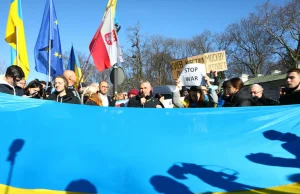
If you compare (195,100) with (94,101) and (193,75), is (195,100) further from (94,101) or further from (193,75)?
(94,101)

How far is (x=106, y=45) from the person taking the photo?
22.0ft

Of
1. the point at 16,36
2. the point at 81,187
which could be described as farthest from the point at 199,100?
the point at 16,36

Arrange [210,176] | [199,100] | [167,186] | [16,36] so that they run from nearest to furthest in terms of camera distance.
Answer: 1. [167,186]
2. [210,176]
3. [199,100]
4. [16,36]

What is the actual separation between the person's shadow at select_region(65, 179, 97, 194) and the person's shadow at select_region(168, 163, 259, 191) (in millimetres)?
858

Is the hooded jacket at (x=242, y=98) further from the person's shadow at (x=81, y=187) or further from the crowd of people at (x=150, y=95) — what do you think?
the person's shadow at (x=81, y=187)

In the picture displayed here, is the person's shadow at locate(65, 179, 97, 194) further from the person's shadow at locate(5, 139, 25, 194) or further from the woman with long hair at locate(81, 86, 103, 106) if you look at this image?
the woman with long hair at locate(81, 86, 103, 106)

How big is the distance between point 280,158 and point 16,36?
216 inches

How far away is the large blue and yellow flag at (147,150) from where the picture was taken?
3.07m

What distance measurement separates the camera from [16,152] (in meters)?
3.30

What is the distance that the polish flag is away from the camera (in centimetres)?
672

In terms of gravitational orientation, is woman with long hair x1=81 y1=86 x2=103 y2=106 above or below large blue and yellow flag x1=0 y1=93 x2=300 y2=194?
above

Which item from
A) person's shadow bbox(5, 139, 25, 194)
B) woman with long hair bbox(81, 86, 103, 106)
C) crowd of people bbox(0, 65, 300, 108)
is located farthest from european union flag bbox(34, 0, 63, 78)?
person's shadow bbox(5, 139, 25, 194)

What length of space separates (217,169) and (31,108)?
2.42m

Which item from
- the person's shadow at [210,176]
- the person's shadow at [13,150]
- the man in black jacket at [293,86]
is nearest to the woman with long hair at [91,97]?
the person's shadow at [13,150]
